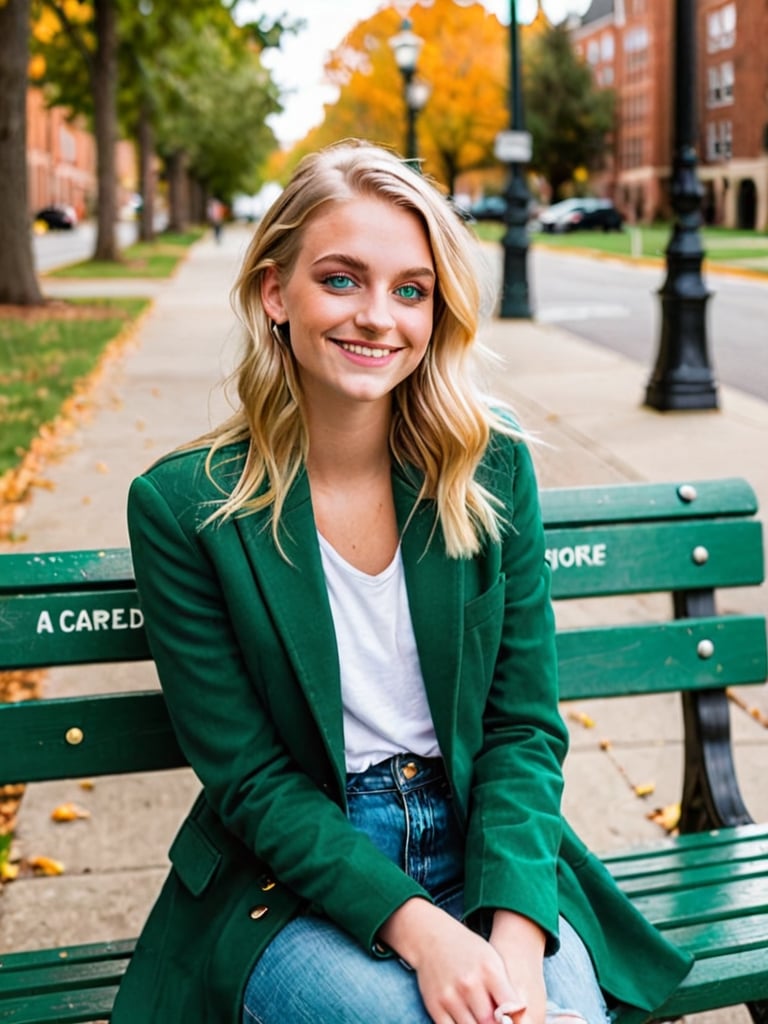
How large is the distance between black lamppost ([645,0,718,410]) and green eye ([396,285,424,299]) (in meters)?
8.43

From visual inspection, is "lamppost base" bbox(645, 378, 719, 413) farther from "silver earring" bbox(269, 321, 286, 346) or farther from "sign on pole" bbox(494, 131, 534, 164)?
"sign on pole" bbox(494, 131, 534, 164)

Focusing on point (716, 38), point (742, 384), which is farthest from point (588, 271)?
point (742, 384)

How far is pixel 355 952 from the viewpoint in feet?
6.51

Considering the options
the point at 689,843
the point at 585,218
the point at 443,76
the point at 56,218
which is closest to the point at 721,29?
the point at 689,843

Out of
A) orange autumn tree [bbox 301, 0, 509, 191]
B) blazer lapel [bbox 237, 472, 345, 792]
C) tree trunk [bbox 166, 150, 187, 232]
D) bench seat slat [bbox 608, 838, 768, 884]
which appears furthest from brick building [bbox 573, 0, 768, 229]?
tree trunk [bbox 166, 150, 187, 232]

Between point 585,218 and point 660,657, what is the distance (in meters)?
61.2

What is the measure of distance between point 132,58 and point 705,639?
3112 centimetres

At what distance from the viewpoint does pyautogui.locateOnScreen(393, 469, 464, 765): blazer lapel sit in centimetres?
221

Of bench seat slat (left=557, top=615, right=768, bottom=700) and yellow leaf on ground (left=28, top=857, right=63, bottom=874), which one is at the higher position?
bench seat slat (left=557, top=615, right=768, bottom=700)

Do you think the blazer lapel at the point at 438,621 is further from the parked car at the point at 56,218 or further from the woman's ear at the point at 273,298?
the parked car at the point at 56,218

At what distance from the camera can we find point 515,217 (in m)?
18.5

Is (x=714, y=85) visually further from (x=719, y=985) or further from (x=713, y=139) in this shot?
(x=719, y=985)

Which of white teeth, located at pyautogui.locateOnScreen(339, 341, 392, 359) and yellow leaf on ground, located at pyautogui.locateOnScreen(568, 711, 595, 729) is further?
yellow leaf on ground, located at pyautogui.locateOnScreen(568, 711, 595, 729)

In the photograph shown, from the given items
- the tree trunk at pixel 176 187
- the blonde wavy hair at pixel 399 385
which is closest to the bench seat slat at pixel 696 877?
the blonde wavy hair at pixel 399 385
